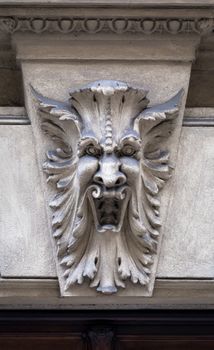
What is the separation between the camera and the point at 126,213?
87.3 inches

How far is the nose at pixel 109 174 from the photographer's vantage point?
2137 mm

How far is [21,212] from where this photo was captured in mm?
2281

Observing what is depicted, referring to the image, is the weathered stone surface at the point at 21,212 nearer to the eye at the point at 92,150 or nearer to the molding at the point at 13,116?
the molding at the point at 13,116

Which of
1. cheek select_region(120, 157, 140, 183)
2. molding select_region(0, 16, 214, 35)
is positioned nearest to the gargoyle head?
cheek select_region(120, 157, 140, 183)

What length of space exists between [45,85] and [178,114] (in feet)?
1.25

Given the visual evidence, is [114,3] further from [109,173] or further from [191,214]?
[191,214]

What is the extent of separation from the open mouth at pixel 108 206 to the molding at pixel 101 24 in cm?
45

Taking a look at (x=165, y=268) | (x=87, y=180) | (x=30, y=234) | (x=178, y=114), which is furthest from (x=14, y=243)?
(x=178, y=114)

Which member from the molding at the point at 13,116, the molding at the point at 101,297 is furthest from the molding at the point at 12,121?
the molding at the point at 101,297

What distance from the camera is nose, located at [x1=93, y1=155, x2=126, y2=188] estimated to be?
→ 214cm

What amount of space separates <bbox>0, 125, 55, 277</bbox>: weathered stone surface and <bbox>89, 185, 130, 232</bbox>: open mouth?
0.17 m
